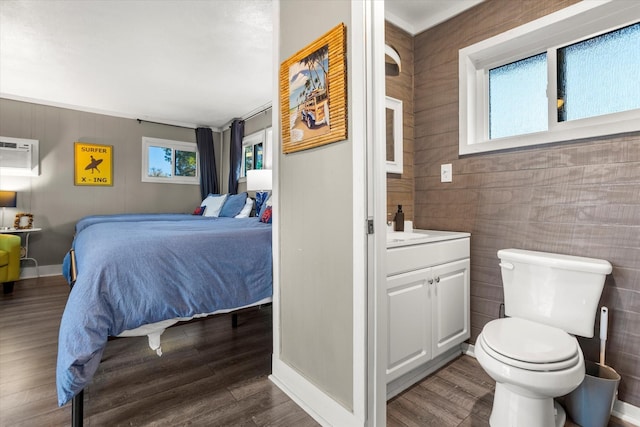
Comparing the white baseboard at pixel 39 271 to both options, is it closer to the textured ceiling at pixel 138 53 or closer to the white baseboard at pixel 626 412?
the textured ceiling at pixel 138 53

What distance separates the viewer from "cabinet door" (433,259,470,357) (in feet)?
6.05

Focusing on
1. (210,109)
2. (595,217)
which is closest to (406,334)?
(595,217)

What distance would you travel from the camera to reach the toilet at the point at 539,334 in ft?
3.89

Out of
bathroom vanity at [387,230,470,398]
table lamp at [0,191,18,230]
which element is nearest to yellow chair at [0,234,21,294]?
table lamp at [0,191,18,230]

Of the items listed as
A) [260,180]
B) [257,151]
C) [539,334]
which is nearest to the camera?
[539,334]

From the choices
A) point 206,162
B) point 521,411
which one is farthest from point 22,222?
point 521,411

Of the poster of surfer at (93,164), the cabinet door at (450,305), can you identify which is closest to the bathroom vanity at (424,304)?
the cabinet door at (450,305)

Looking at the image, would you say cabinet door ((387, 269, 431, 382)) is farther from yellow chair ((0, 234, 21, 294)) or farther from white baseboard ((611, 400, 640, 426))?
yellow chair ((0, 234, 21, 294))

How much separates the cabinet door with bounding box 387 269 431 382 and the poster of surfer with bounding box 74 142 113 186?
15.9 ft

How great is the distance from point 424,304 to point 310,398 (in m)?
0.77

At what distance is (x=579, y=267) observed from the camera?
4.85 feet

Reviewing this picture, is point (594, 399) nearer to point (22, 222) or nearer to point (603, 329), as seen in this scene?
point (603, 329)

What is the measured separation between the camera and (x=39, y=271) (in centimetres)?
428

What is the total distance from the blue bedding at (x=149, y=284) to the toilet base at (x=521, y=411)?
1.31 metres
